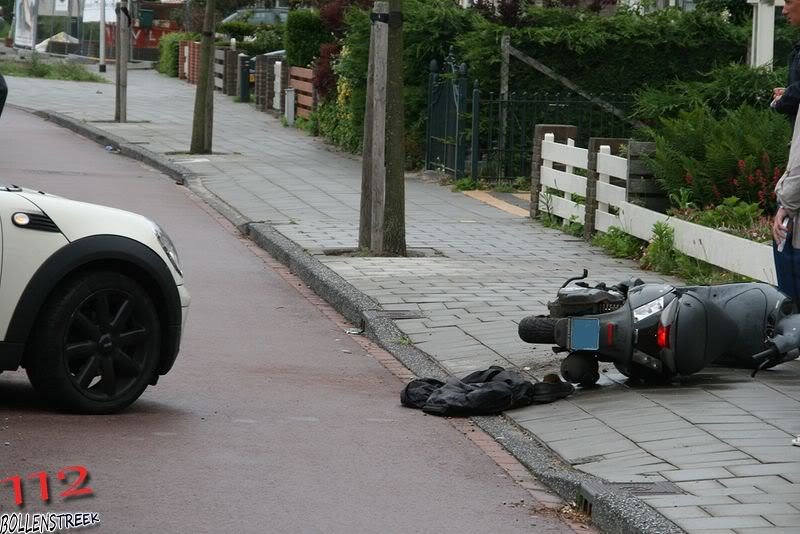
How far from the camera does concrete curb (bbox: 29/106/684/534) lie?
584cm

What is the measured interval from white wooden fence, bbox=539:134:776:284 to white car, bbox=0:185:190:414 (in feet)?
15.6

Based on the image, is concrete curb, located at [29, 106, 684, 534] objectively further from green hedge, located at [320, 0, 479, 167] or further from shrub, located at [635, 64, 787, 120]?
shrub, located at [635, 64, 787, 120]

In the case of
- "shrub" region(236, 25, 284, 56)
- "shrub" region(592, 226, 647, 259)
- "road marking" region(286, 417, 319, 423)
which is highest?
"shrub" region(236, 25, 284, 56)

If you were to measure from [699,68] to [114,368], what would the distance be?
1622cm

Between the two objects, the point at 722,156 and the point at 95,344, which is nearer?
the point at 95,344

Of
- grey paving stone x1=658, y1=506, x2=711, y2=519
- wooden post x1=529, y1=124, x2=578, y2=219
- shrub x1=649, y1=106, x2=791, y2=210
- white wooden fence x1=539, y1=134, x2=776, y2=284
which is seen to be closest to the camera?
grey paving stone x1=658, y1=506, x2=711, y2=519

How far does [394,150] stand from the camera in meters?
13.7

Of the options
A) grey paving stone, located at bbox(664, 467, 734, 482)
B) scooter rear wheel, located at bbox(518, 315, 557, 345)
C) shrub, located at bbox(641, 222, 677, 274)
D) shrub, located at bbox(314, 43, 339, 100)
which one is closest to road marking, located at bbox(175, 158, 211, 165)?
shrub, located at bbox(314, 43, 339, 100)

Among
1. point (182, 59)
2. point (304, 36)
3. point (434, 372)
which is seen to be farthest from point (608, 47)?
point (182, 59)

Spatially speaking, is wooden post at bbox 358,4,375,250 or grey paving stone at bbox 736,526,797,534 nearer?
grey paving stone at bbox 736,526,797,534

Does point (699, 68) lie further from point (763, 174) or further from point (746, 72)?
point (763, 174)

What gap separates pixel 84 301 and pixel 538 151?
415 inches

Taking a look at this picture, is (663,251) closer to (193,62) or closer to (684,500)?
(684,500)

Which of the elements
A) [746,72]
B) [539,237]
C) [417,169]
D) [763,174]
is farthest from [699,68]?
[763,174]
